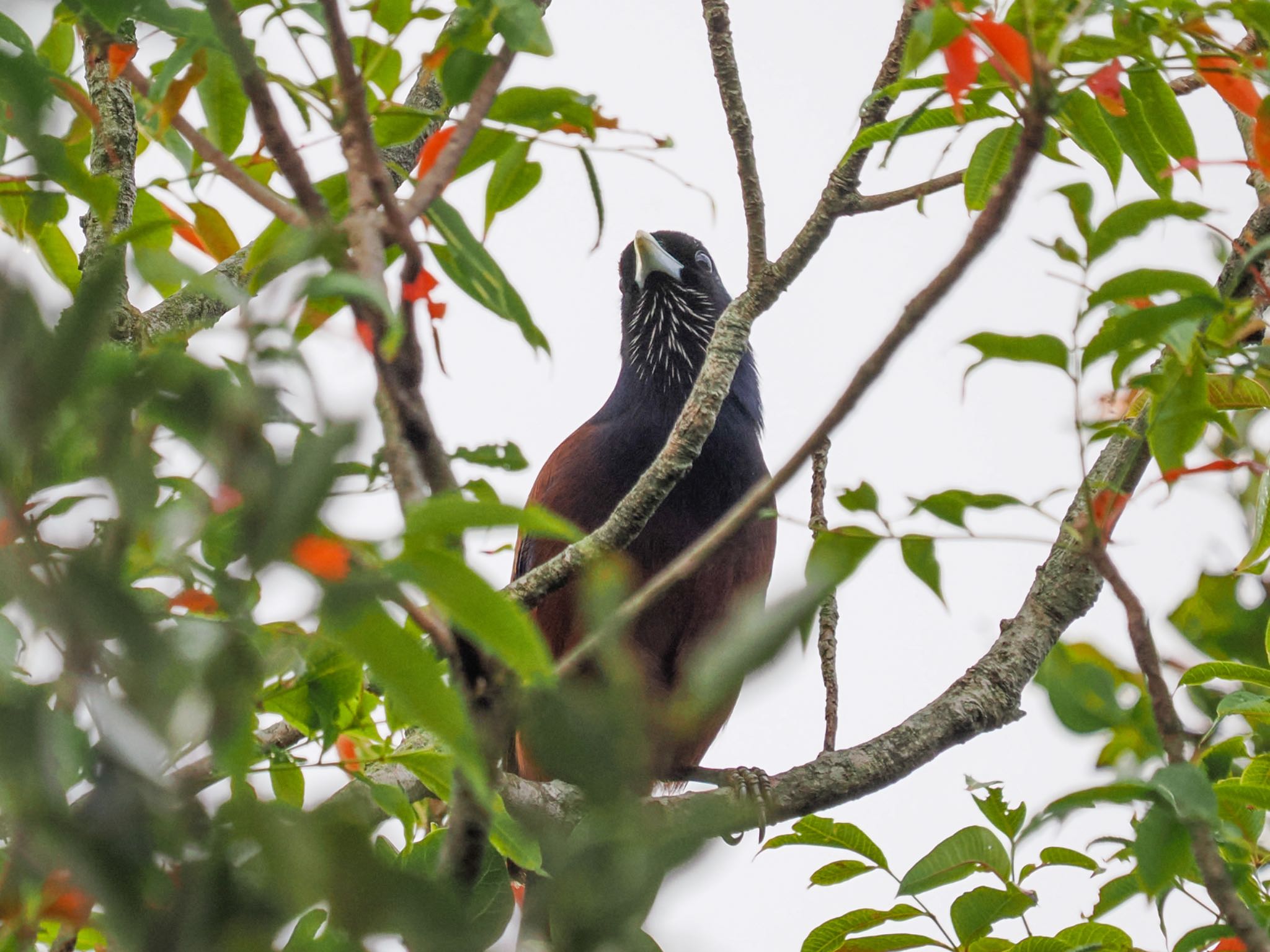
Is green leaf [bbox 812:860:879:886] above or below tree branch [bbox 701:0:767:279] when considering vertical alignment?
below

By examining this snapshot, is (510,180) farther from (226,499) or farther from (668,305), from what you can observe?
(668,305)

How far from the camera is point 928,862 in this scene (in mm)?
1526

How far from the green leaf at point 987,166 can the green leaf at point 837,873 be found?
0.91 metres

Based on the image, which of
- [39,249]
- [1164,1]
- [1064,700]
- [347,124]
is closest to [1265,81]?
[1164,1]

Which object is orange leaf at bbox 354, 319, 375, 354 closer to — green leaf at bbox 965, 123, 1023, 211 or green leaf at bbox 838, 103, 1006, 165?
green leaf at bbox 838, 103, 1006, 165

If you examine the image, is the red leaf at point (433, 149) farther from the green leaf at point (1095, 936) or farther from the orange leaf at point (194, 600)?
the green leaf at point (1095, 936)

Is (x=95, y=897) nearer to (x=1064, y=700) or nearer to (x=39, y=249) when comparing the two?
(x=1064, y=700)

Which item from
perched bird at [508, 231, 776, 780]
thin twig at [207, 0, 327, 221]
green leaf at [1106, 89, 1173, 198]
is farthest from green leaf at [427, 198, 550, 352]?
perched bird at [508, 231, 776, 780]

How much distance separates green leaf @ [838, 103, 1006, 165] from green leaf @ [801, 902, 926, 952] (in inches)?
38.3

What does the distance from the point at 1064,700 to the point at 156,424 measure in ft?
3.23

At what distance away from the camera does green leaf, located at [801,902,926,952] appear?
1.64 m

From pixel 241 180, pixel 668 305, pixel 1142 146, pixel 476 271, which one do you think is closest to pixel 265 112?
pixel 241 180

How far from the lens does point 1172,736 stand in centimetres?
125

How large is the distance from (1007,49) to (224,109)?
86 centimetres
